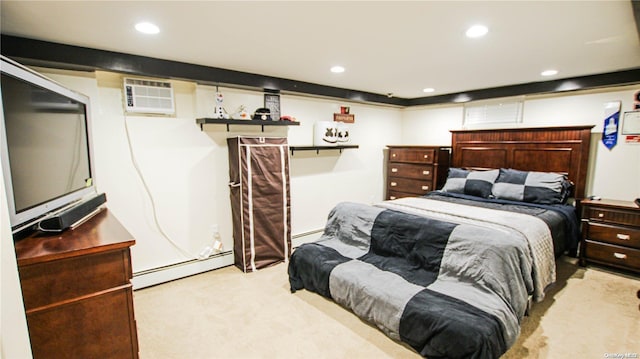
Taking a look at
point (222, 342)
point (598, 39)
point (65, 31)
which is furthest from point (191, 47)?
point (598, 39)

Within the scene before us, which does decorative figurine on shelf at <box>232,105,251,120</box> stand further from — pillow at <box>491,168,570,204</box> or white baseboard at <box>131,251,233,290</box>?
pillow at <box>491,168,570,204</box>

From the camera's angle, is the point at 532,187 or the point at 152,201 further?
the point at 532,187

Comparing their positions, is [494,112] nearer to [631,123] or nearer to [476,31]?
[631,123]

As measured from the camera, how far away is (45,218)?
1.45m

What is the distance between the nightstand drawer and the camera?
2920mm

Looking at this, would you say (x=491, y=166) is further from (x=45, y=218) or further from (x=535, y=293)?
(x=45, y=218)

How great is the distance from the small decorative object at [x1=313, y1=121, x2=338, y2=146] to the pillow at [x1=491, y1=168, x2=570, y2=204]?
213 centimetres

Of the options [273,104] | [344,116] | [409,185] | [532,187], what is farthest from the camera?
[409,185]

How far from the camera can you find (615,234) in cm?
302

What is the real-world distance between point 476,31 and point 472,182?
2.26m

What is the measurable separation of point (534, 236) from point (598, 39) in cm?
154

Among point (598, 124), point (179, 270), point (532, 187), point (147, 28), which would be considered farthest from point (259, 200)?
point (598, 124)

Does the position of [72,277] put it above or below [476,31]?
below

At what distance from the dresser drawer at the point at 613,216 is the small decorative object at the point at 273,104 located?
11.6 feet
